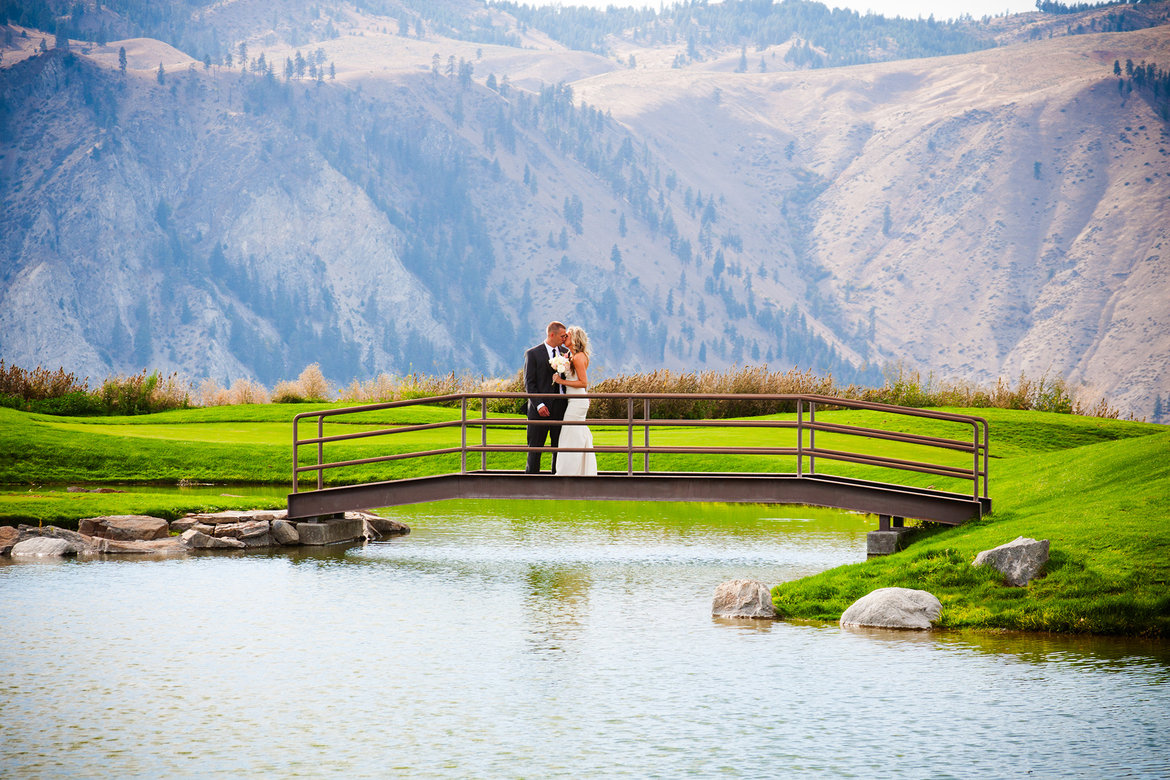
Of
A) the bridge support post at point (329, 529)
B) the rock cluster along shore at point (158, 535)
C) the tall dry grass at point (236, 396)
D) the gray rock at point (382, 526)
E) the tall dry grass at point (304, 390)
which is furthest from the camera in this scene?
the tall dry grass at point (236, 396)

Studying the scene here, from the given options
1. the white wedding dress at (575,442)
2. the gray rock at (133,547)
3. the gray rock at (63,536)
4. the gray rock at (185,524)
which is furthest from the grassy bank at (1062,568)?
the gray rock at (63,536)

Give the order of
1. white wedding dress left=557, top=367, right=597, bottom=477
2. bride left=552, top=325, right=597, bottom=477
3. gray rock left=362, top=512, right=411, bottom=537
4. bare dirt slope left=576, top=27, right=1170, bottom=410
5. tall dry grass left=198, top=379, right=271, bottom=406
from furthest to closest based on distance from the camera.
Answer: bare dirt slope left=576, top=27, right=1170, bottom=410 < tall dry grass left=198, top=379, right=271, bottom=406 < gray rock left=362, top=512, right=411, bottom=537 < white wedding dress left=557, top=367, right=597, bottom=477 < bride left=552, top=325, right=597, bottom=477

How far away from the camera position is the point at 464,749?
966cm

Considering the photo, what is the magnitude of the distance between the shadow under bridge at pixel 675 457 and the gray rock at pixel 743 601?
8.41 feet

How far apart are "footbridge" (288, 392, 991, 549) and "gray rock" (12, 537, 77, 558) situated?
3.42 meters

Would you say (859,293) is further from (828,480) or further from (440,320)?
(828,480)

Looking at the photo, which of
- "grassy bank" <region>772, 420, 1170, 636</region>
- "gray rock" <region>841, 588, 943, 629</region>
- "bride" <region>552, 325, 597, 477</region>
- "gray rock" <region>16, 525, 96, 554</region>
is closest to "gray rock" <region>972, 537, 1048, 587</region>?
"grassy bank" <region>772, 420, 1170, 636</region>

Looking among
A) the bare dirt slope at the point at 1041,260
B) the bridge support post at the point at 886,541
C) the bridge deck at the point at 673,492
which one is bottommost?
the bridge support post at the point at 886,541

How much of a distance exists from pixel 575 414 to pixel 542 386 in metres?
0.69

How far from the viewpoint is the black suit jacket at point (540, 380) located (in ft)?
63.7

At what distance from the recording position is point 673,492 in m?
18.9

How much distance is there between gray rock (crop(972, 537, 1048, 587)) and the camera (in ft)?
47.3

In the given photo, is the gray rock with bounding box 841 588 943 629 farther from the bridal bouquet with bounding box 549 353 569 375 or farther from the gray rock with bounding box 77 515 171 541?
the gray rock with bounding box 77 515 171 541

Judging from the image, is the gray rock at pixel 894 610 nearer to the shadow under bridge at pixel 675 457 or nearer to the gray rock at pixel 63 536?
the shadow under bridge at pixel 675 457
